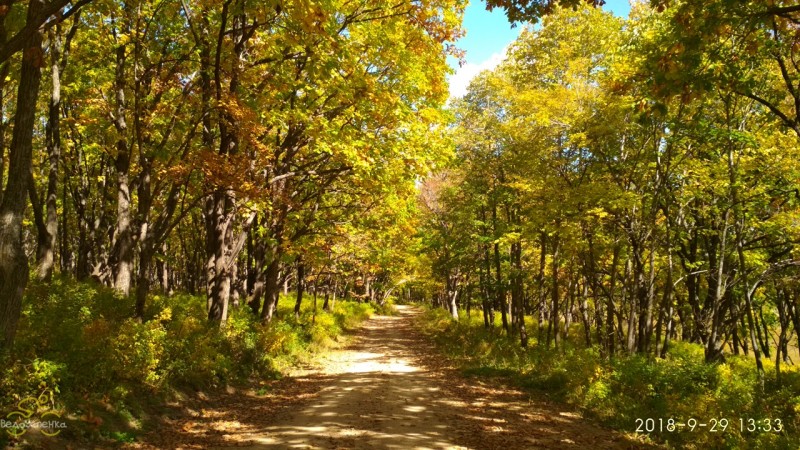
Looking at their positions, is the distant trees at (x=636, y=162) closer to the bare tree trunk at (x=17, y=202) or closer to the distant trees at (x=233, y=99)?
the distant trees at (x=233, y=99)

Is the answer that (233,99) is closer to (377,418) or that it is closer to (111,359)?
(111,359)

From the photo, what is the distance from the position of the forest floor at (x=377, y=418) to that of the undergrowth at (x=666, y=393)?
69 centimetres

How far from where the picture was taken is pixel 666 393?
999cm

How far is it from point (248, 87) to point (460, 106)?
12.9 metres

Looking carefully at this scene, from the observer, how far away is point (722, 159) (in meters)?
14.2

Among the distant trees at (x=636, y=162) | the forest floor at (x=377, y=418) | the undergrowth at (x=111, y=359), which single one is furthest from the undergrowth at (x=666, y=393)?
the undergrowth at (x=111, y=359)

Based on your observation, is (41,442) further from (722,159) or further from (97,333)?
(722,159)

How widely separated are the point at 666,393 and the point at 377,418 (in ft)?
21.2

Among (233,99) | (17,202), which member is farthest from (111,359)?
(233,99)

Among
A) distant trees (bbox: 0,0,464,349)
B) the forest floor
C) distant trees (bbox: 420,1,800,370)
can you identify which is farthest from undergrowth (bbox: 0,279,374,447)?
distant trees (bbox: 420,1,800,370)

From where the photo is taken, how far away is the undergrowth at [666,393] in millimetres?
7922

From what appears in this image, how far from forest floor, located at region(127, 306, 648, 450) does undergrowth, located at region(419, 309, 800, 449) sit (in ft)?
2.28

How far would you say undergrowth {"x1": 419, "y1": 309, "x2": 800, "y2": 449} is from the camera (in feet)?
26.0

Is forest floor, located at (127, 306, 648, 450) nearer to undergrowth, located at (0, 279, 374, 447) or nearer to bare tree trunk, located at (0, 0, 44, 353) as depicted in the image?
undergrowth, located at (0, 279, 374, 447)
